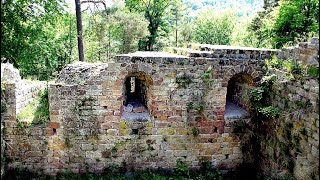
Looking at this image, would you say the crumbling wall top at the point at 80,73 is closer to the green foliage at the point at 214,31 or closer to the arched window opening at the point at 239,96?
the arched window opening at the point at 239,96

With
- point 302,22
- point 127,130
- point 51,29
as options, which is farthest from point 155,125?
point 302,22

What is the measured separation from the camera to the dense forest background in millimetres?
11867

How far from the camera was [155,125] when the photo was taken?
8.46 meters

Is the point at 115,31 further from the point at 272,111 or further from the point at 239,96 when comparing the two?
the point at 272,111

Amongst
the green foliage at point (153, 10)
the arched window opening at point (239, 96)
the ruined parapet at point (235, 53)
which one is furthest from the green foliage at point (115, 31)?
the ruined parapet at point (235, 53)

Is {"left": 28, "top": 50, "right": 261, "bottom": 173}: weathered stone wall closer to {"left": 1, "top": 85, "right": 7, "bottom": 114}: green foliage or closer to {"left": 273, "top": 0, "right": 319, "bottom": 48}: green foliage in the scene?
{"left": 1, "top": 85, "right": 7, "bottom": 114}: green foliage

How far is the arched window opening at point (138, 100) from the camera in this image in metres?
8.48

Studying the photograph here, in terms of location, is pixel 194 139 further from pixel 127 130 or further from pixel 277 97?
pixel 277 97

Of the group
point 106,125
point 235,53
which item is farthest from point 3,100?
point 235,53

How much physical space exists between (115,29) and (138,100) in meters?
18.8

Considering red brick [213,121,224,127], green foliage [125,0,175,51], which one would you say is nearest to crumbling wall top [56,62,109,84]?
Result: red brick [213,121,224,127]

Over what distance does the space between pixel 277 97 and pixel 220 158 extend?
2.32 metres

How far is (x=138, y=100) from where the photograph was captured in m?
9.71

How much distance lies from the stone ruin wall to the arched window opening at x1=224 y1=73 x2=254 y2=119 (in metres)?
0.32
